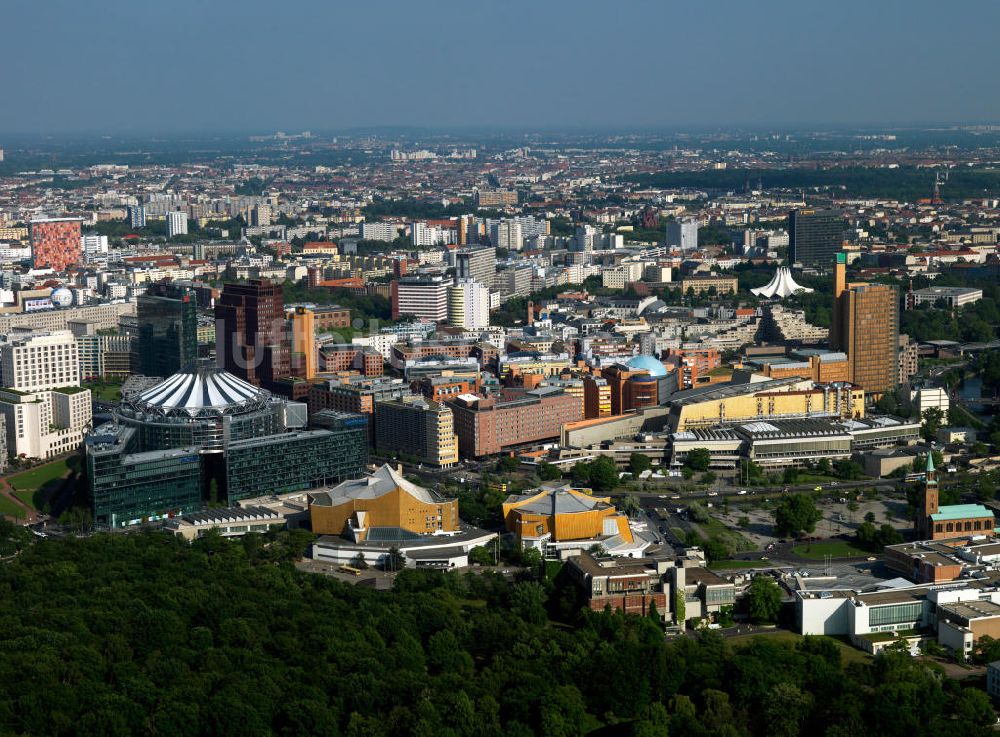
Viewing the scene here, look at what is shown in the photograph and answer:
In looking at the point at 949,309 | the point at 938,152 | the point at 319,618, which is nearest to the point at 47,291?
the point at 949,309

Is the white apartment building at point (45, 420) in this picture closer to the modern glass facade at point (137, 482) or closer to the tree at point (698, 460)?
the modern glass facade at point (137, 482)

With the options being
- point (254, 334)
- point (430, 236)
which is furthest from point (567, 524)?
point (430, 236)

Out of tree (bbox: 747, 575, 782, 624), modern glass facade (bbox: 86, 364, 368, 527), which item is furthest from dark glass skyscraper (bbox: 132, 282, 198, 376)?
tree (bbox: 747, 575, 782, 624)

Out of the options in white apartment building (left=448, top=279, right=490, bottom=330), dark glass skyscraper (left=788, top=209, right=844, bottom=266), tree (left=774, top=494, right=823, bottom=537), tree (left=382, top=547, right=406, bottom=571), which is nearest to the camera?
tree (left=382, top=547, right=406, bottom=571)

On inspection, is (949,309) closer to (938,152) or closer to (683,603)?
(683,603)

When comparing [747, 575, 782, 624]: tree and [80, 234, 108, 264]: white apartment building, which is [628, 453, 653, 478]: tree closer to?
[747, 575, 782, 624]: tree

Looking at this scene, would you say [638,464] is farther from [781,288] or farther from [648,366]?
[781,288]
